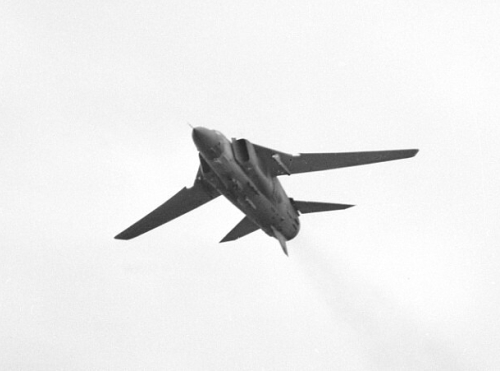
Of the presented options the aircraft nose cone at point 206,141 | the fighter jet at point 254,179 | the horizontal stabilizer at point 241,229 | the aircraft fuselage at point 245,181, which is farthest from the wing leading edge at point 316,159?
the horizontal stabilizer at point 241,229

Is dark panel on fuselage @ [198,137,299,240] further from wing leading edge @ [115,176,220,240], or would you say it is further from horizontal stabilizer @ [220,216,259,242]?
wing leading edge @ [115,176,220,240]

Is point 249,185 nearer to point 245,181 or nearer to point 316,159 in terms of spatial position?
point 245,181

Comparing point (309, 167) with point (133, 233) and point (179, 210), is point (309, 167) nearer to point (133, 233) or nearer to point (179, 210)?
point (179, 210)

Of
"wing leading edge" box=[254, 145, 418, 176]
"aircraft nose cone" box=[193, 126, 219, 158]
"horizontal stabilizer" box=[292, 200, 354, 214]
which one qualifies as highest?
"aircraft nose cone" box=[193, 126, 219, 158]

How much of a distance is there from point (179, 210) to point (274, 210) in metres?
8.71

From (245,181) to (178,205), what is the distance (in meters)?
8.70

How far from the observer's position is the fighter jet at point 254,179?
1869 inches

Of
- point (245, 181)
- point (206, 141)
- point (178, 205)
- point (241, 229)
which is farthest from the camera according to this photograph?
point (178, 205)

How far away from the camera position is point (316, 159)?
5203cm

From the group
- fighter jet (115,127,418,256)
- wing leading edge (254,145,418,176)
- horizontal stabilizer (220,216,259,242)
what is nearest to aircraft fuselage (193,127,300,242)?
fighter jet (115,127,418,256)

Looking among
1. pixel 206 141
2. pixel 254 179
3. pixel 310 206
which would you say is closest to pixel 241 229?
pixel 310 206

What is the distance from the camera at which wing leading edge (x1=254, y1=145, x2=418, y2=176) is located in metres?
50.9

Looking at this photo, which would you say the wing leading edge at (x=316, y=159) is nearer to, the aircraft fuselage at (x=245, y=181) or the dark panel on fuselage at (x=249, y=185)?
the dark panel on fuselage at (x=249, y=185)

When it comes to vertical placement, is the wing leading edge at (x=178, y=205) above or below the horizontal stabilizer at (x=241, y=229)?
above
